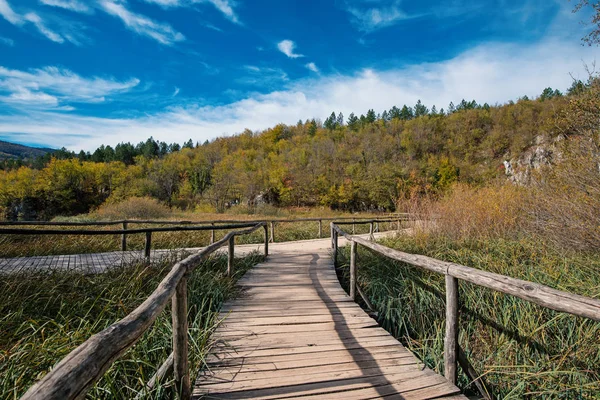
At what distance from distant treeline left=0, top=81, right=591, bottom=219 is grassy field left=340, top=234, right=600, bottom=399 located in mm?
25392

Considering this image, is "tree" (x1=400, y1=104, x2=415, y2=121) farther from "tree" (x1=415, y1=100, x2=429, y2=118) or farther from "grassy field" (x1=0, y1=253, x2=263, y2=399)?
"grassy field" (x1=0, y1=253, x2=263, y2=399)

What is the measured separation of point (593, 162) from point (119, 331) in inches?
294

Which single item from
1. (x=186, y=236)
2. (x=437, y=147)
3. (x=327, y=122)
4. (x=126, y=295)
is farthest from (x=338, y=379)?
(x=327, y=122)

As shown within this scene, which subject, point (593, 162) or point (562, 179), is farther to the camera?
point (562, 179)

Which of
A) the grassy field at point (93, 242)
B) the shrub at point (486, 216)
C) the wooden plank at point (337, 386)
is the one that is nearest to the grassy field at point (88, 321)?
the wooden plank at point (337, 386)

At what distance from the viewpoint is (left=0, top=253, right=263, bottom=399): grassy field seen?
2.09 m

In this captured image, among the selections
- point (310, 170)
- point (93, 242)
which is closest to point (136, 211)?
point (93, 242)

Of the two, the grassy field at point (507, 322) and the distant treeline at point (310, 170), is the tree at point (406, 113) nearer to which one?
the distant treeline at point (310, 170)

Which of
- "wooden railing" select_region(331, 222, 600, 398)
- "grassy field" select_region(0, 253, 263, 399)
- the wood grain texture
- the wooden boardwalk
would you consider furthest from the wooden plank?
the wood grain texture

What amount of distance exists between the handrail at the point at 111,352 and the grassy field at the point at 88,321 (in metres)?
0.27

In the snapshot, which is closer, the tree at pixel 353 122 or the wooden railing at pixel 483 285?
the wooden railing at pixel 483 285

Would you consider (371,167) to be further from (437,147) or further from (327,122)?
(327,122)

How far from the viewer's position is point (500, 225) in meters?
7.10

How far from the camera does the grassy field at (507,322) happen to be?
247 cm
